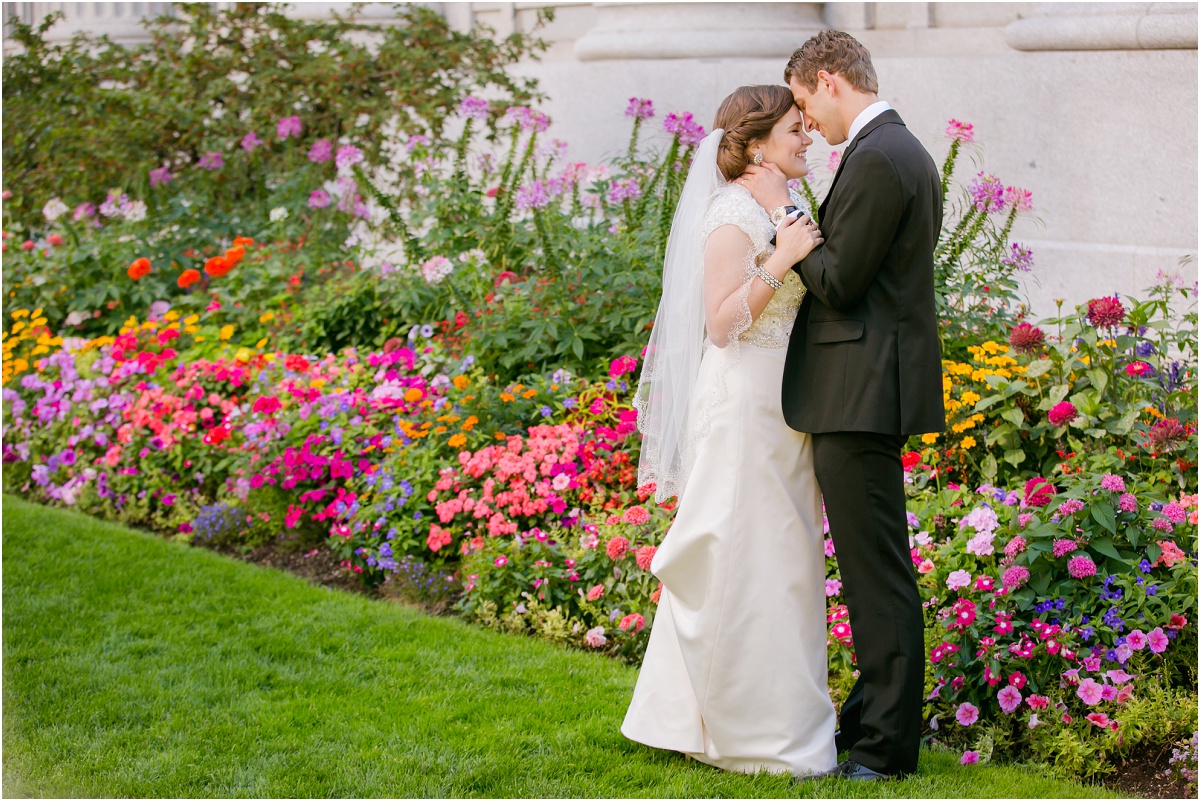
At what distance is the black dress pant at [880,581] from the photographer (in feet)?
10.2

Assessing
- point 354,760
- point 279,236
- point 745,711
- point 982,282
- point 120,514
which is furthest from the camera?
point 279,236

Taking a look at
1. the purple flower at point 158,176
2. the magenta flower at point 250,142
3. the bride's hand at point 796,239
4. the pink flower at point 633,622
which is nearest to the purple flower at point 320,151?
the magenta flower at point 250,142

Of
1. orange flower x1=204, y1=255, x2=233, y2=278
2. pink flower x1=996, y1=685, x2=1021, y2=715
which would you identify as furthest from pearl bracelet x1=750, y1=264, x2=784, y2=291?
orange flower x1=204, y1=255, x2=233, y2=278

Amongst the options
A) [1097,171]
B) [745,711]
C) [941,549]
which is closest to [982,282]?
[941,549]

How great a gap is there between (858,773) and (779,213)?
1.54m

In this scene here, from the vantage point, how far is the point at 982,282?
16.8 feet

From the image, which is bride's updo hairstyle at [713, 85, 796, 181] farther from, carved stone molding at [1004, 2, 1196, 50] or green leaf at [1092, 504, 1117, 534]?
carved stone molding at [1004, 2, 1196, 50]

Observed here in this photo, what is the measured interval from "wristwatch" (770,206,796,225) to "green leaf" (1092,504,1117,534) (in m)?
1.36

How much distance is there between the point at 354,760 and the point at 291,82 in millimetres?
6353

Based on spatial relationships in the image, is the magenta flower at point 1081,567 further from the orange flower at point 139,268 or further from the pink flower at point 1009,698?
the orange flower at point 139,268

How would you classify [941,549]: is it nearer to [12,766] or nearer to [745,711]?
[745,711]

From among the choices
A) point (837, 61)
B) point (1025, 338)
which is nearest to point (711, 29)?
point (1025, 338)

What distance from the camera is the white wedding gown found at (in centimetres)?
321

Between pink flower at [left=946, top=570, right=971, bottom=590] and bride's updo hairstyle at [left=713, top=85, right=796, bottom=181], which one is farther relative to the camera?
pink flower at [left=946, top=570, right=971, bottom=590]
